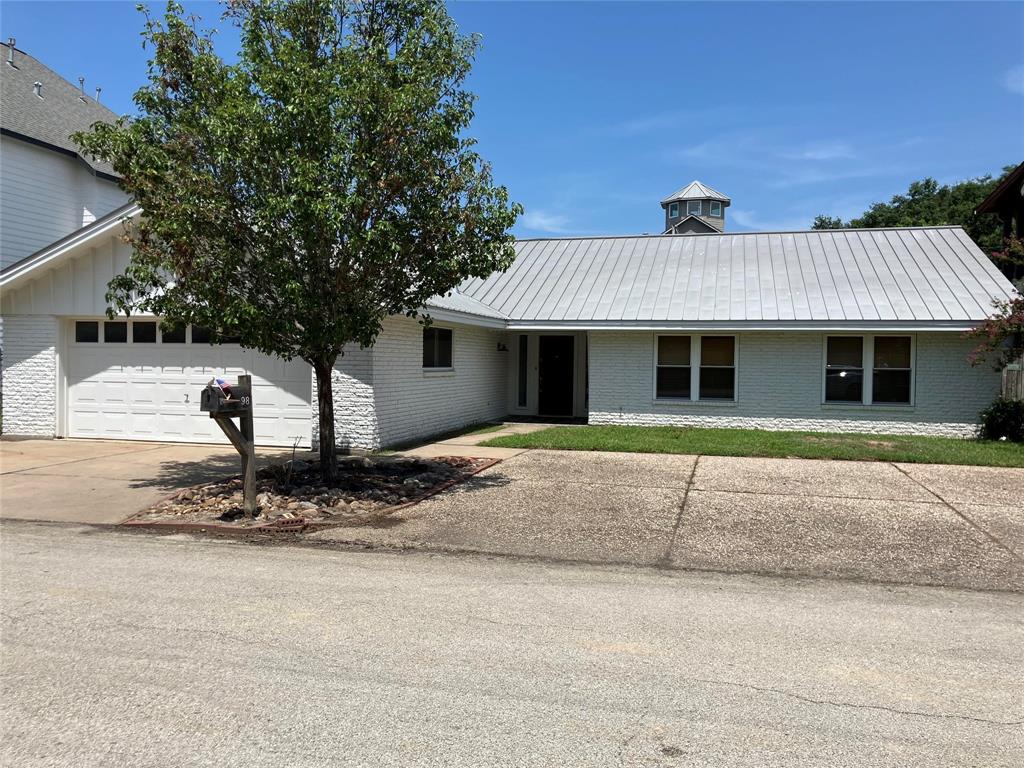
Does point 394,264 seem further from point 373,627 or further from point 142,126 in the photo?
point 373,627

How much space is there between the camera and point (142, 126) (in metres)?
9.30

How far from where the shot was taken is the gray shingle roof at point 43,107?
65.6 feet

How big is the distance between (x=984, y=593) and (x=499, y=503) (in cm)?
530

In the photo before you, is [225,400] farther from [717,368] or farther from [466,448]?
[717,368]

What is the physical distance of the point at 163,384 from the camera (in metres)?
15.1

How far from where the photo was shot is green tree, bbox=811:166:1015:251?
39469 mm

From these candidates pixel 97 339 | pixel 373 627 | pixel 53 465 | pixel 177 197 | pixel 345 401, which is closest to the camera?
pixel 373 627

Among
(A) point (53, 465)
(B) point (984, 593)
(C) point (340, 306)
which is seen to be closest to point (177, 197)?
(C) point (340, 306)

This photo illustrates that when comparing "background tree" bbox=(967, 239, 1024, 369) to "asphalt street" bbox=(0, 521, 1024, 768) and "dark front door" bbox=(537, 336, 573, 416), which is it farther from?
"asphalt street" bbox=(0, 521, 1024, 768)

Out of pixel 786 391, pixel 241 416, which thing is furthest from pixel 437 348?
pixel 241 416

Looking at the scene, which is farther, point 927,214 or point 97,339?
point 927,214

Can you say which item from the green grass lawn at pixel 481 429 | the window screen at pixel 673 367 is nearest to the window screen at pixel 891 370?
the window screen at pixel 673 367

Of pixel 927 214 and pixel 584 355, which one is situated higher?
pixel 927 214

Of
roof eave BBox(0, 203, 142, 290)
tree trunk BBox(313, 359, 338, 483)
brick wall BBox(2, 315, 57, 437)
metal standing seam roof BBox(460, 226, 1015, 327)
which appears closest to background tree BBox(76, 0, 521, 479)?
tree trunk BBox(313, 359, 338, 483)
